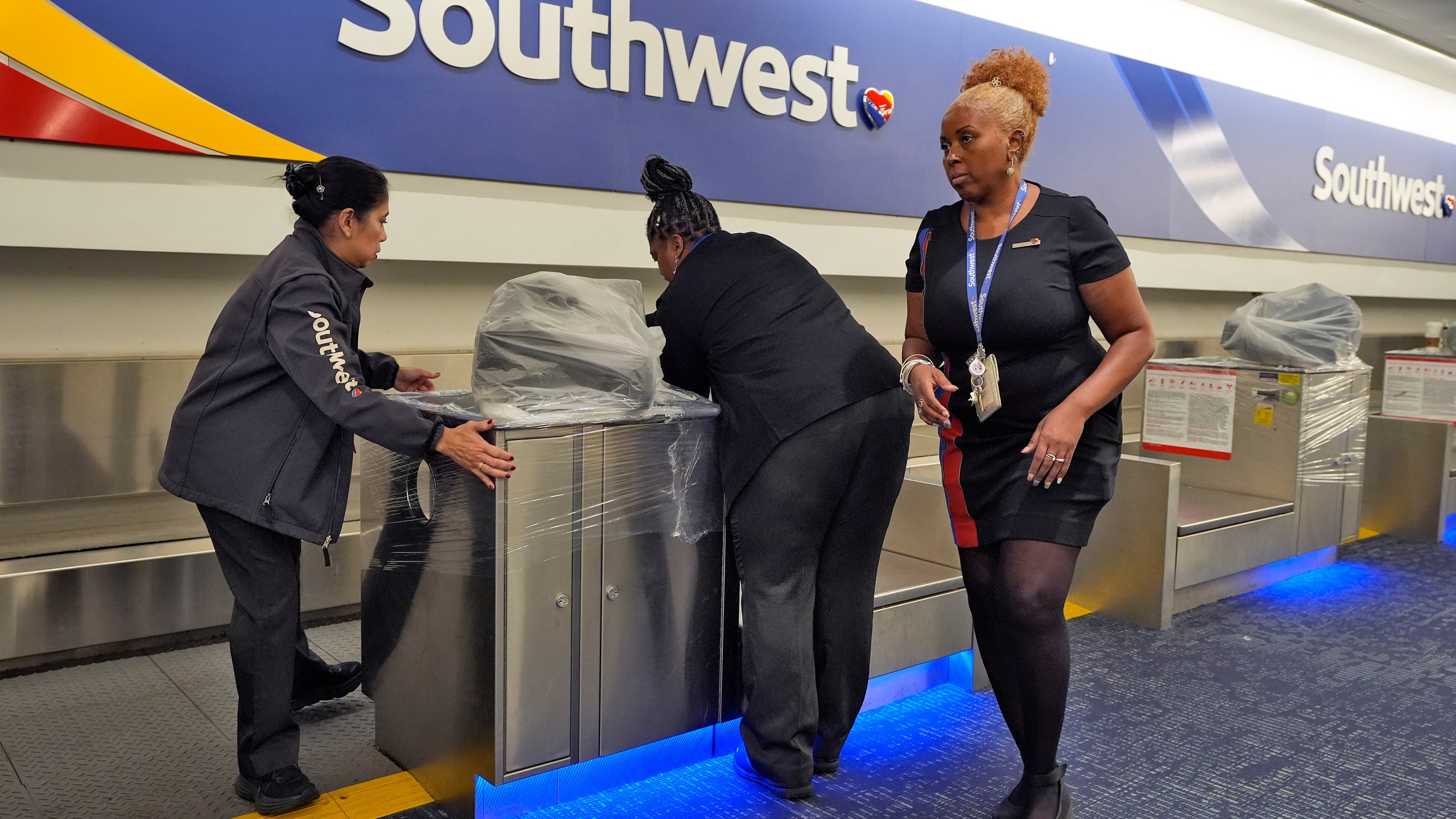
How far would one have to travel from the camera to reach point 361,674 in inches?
108

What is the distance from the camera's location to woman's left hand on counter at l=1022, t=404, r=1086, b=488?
1947 millimetres

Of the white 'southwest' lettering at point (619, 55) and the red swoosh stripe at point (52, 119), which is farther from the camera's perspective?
the white 'southwest' lettering at point (619, 55)

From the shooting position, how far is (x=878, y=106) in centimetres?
455

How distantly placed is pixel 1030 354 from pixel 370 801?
1.70m

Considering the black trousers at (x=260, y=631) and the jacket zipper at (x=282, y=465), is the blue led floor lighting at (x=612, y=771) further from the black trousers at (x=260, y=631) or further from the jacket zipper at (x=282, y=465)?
the jacket zipper at (x=282, y=465)

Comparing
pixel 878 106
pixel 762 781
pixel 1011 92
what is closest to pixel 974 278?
pixel 1011 92

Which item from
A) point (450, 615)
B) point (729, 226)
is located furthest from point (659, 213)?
point (729, 226)

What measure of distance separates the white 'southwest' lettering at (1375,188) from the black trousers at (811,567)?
6.00 metres

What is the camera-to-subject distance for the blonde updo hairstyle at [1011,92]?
203cm

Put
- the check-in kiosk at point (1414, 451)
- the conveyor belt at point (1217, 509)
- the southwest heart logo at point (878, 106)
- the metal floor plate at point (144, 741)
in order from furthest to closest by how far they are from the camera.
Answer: the check-in kiosk at point (1414, 451)
the southwest heart logo at point (878, 106)
the conveyor belt at point (1217, 509)
the metal floor plate at point (144, 741)

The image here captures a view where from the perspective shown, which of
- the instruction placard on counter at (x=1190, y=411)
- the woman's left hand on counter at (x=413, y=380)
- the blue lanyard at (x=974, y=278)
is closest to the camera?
the blue lanyard at (x=974, y=278)

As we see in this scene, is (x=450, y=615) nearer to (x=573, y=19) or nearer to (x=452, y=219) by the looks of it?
(x=452, y=219)

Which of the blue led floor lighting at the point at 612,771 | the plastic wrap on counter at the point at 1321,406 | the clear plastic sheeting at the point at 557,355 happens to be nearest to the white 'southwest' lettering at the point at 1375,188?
the plastic wrap on counter at the point at 1321,406

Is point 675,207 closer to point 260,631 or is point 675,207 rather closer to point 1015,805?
point 260,631
